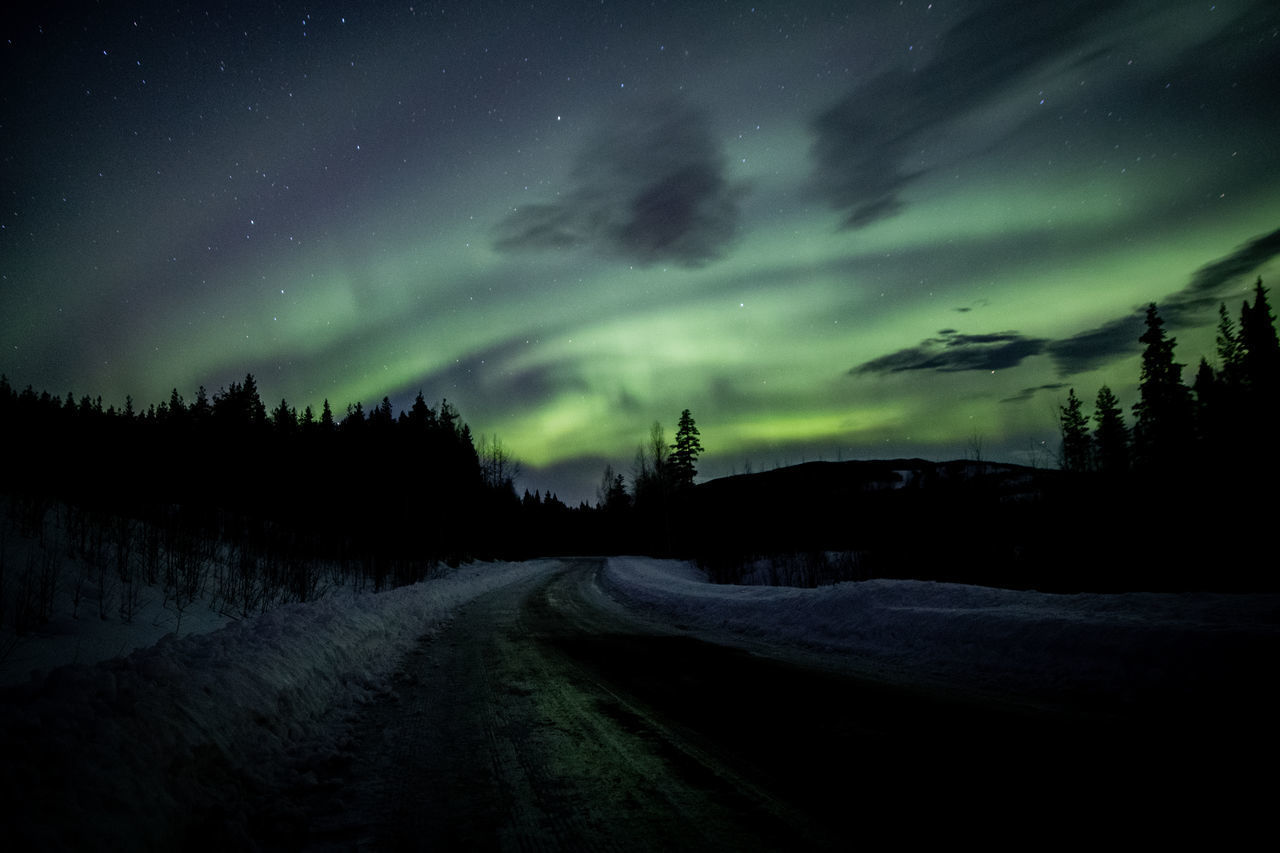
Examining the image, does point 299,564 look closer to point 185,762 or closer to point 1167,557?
point 185,762

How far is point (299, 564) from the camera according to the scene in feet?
53.7

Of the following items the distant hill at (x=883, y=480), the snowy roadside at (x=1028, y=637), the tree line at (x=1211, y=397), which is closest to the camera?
the snowy roadside at (x=1028, y=637)

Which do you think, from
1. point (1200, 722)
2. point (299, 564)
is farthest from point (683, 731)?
point (299, 564)

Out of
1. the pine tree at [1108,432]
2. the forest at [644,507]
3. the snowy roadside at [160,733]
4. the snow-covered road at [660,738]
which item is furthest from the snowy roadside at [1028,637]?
the pine tree at [1108,432]

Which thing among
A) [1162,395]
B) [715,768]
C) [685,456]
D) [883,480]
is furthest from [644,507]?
[883,480]

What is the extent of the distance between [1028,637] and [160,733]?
356 inches

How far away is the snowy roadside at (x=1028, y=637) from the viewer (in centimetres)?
558

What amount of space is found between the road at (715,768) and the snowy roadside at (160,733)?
63 centimetres

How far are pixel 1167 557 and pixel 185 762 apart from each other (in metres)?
28.3

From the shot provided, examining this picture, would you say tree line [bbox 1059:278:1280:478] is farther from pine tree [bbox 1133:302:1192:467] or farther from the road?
the road

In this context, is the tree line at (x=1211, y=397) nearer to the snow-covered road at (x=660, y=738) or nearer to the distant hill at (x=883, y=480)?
the distant hill at (x=883, y=480)

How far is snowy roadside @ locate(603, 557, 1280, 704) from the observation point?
18.3 feet

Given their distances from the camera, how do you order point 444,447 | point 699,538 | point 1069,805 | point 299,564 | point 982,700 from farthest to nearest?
point 699,538 → point 444,447 → point 299,564 → point 982,700 → point 1069,805

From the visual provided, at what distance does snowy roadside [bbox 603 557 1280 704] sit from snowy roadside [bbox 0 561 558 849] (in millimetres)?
6627
